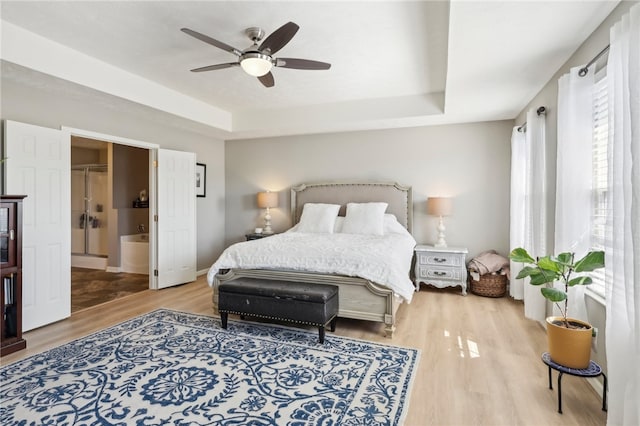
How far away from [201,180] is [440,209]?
3869mm

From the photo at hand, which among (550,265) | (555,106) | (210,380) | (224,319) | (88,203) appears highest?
(555,106)

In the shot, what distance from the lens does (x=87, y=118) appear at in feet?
13.0

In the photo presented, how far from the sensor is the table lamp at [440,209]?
15.6 feet

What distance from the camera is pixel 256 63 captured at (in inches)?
109

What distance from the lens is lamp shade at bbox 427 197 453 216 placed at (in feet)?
15.5

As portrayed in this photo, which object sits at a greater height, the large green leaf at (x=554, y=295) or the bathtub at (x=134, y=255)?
the large green leaf at (x=554, y=295)

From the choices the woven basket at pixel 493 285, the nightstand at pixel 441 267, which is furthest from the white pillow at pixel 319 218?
the woven basket at pixel 493 285

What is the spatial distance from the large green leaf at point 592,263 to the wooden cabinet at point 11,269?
4.16 metres

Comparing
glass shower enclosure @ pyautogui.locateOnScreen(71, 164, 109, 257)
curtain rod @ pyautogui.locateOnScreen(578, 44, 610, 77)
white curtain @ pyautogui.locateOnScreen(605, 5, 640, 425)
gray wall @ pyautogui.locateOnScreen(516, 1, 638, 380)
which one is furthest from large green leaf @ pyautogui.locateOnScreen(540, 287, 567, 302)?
glass shower enclosure @ pyautogui.locateOnScreen(71, 164, 109, 257)

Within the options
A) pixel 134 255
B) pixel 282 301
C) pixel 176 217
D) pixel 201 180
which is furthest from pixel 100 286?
pixel 282 301

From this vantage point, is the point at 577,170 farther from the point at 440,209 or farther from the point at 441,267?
the point at 441,267

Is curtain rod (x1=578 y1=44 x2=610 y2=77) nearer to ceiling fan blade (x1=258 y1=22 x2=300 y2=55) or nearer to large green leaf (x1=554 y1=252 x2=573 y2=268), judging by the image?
large green leaf (x1=554 y1=252 x2=573 y2=268)

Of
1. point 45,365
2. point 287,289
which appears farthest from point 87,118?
point 287,289

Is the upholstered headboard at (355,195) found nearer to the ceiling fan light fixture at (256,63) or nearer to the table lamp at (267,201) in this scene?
the table lamp at (267,201)
